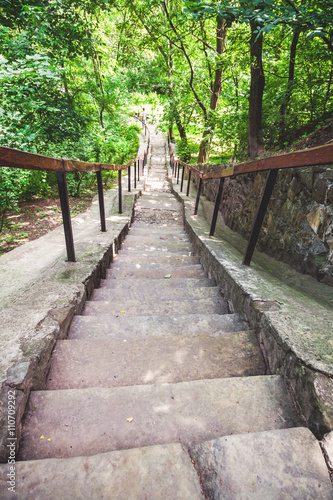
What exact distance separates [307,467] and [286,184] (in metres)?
2.67

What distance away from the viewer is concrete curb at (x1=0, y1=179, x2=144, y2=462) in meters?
1.00

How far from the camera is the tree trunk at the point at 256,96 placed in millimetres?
3758

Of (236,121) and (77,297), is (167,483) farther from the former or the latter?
(236,121)

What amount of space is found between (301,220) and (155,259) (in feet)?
6.08

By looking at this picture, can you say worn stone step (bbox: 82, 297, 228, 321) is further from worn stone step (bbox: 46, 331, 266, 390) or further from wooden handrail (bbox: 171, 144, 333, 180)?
wooden handrail (bbox: 171, 144, 333, 180)

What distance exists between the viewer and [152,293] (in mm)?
2334

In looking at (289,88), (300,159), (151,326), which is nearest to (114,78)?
(289,88)

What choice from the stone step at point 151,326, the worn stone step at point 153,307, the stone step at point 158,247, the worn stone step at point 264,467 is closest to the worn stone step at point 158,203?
the stone step at point 158,247

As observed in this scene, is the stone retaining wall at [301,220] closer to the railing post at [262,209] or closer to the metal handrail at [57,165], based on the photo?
the railing post at [262,209]

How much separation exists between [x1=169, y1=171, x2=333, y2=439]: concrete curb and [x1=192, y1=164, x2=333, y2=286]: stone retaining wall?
0.52ft

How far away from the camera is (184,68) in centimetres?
961

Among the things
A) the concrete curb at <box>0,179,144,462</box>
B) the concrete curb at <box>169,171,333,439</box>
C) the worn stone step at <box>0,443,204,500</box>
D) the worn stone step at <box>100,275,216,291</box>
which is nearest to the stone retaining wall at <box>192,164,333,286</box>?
the concrete curb at <box>169,171,333,439</box>

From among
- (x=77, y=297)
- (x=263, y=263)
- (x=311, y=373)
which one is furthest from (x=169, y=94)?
(x=311, y=373)

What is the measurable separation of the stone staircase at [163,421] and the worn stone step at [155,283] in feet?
2.08
